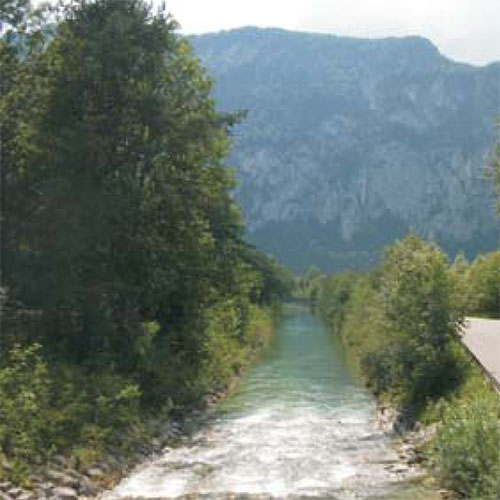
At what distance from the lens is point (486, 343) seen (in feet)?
143

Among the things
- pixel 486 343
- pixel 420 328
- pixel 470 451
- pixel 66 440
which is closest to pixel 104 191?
pixel 66 440

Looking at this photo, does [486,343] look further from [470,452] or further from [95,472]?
[95,472]

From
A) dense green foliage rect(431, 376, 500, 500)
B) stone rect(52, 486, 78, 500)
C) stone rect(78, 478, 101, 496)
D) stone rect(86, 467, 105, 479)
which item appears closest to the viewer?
dense green foliage rect(431, 376, 500, 500)

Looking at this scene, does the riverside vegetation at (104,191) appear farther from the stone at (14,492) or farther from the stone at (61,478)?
the stone at (14,492)

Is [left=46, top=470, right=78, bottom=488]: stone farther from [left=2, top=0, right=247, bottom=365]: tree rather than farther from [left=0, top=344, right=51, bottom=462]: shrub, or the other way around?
[left=2, top=0, right=247, bottom=365]: tree

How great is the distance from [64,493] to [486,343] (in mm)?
28515

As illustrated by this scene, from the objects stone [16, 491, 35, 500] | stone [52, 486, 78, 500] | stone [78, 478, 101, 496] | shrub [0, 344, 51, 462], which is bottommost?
stone [78, 478, 101, 496]

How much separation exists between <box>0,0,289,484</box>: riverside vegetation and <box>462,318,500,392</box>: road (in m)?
13.9

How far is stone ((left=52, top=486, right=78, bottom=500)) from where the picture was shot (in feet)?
70.7

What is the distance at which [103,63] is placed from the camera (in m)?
34.0

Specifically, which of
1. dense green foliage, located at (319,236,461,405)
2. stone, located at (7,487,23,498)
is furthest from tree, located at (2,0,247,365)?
stone, located at (7,487,23,498)

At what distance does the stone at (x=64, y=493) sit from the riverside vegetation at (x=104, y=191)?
23.4ft

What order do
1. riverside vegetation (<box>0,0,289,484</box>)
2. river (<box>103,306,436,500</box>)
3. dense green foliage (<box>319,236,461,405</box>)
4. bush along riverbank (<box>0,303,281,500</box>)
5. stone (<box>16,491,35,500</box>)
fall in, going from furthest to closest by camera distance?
dense green foliage (<box>319,236,461,405</box>)
riverside vegetation (<box>0,0,289,484</box>)
river (<box>103,306,436,500</box>)
bush along riverbank (<box>0,303,281,500</box>)
stone (<box>16,491,35,500</box>)

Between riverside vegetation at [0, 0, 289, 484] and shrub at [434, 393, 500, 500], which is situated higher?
riverside vegetation at [0, 0, 289, 484]
